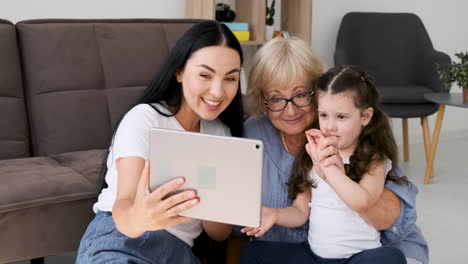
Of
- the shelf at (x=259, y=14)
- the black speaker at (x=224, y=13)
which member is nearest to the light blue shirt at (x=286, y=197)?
the shelf at (x=259, y=14)

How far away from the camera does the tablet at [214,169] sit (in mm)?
1182

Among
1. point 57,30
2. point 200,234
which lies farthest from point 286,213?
point 57,30

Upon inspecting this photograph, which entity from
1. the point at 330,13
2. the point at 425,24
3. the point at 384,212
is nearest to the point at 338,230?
the point at 384,212

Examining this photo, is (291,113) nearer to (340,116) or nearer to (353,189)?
(340,116)

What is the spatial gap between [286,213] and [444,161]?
2810 mm

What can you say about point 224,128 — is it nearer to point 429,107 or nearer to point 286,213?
point 286,213

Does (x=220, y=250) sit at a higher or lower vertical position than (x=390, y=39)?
lower

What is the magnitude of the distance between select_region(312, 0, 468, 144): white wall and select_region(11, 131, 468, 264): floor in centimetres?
33

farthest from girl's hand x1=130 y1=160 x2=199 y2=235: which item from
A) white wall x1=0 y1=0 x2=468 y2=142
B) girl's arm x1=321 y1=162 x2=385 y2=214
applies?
white wall x1=0 y1=0 x2=468 y2=142

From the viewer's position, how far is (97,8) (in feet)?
11.0

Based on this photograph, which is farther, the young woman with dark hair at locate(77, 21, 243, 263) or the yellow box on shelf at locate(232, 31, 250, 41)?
the yellow box on shelf at locate(232, 31, 250, 41)

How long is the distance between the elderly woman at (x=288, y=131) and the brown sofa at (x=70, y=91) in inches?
21.7

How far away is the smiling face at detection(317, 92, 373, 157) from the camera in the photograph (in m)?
1.59

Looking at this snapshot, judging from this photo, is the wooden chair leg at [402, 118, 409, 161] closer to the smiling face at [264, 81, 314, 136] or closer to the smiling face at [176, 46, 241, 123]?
the smiling face at [264, 81, 314, 136]
